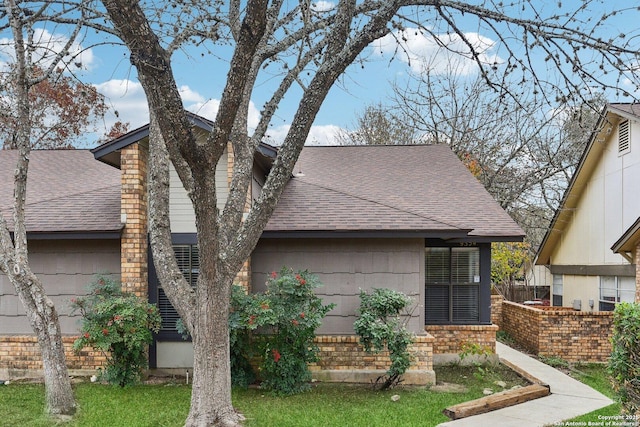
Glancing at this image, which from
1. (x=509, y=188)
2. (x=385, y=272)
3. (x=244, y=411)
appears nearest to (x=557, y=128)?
(x=509, y=188)

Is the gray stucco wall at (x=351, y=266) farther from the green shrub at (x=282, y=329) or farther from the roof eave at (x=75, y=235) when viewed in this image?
the roof eave at (x=75, y=235)

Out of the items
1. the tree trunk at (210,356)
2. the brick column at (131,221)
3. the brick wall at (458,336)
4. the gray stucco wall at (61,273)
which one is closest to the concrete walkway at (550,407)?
the brick wall at (458,336)

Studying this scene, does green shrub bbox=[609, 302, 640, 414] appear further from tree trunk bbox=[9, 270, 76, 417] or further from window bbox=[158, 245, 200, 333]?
tree trunk bbox=[9, 270, 76, 417]

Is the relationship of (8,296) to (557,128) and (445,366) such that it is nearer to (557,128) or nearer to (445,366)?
(445,366)

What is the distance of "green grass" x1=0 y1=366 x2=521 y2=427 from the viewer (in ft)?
21.0

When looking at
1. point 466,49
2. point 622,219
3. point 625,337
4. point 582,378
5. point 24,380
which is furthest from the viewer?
point 622,219

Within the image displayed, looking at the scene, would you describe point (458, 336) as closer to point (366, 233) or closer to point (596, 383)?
point (596, 383)

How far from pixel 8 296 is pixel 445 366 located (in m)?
7.78

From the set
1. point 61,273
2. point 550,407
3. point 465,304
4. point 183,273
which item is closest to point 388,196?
point 465,304

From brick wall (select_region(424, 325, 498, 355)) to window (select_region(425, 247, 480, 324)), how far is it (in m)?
0.18

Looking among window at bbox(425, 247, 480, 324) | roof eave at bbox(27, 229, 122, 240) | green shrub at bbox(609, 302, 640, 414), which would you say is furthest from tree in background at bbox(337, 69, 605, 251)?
green shrub at bbox(609, 302, 640, 414)

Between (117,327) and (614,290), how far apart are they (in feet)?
34.7

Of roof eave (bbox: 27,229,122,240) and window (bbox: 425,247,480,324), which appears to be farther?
window (bbox: 425,247,480,324)

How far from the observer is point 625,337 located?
5402 millimetres
